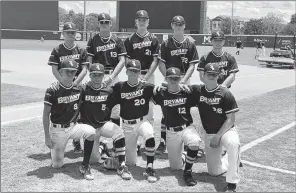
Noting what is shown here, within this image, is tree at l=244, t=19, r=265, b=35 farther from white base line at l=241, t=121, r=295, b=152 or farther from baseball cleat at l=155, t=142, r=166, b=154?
baseball cleat at l=155, t=142, r=166, b=154

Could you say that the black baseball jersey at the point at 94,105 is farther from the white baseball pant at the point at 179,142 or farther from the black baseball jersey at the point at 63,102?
the white baseball pant at the point at 179,142

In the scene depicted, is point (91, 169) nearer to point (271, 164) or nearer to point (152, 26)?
point (271, 164)

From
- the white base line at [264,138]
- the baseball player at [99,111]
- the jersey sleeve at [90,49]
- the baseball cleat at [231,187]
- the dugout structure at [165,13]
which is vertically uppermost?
the dugout structure at [165,13]

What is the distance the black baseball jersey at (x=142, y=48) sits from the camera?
20.8 feet

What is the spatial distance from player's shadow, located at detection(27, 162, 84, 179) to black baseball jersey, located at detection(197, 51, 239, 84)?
103 inches

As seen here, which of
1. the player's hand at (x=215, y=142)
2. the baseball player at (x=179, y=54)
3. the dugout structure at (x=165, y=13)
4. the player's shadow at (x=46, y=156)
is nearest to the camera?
the player's hand at (x=215, y=142)

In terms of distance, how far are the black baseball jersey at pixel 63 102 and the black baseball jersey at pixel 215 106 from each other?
1853mm

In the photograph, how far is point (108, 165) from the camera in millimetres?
5449

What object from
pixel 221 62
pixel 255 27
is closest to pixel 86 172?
pixel 221 62

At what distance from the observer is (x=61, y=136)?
5340 mm

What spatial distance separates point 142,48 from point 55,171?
8.38 ft

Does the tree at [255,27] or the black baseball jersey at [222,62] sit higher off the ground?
the tree at [255,27]

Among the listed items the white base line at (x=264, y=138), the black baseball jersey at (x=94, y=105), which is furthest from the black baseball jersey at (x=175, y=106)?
the white base line at (x=264, y=138)

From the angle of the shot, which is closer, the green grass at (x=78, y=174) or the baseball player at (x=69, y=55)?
the green grass at (x=78, y=174)
